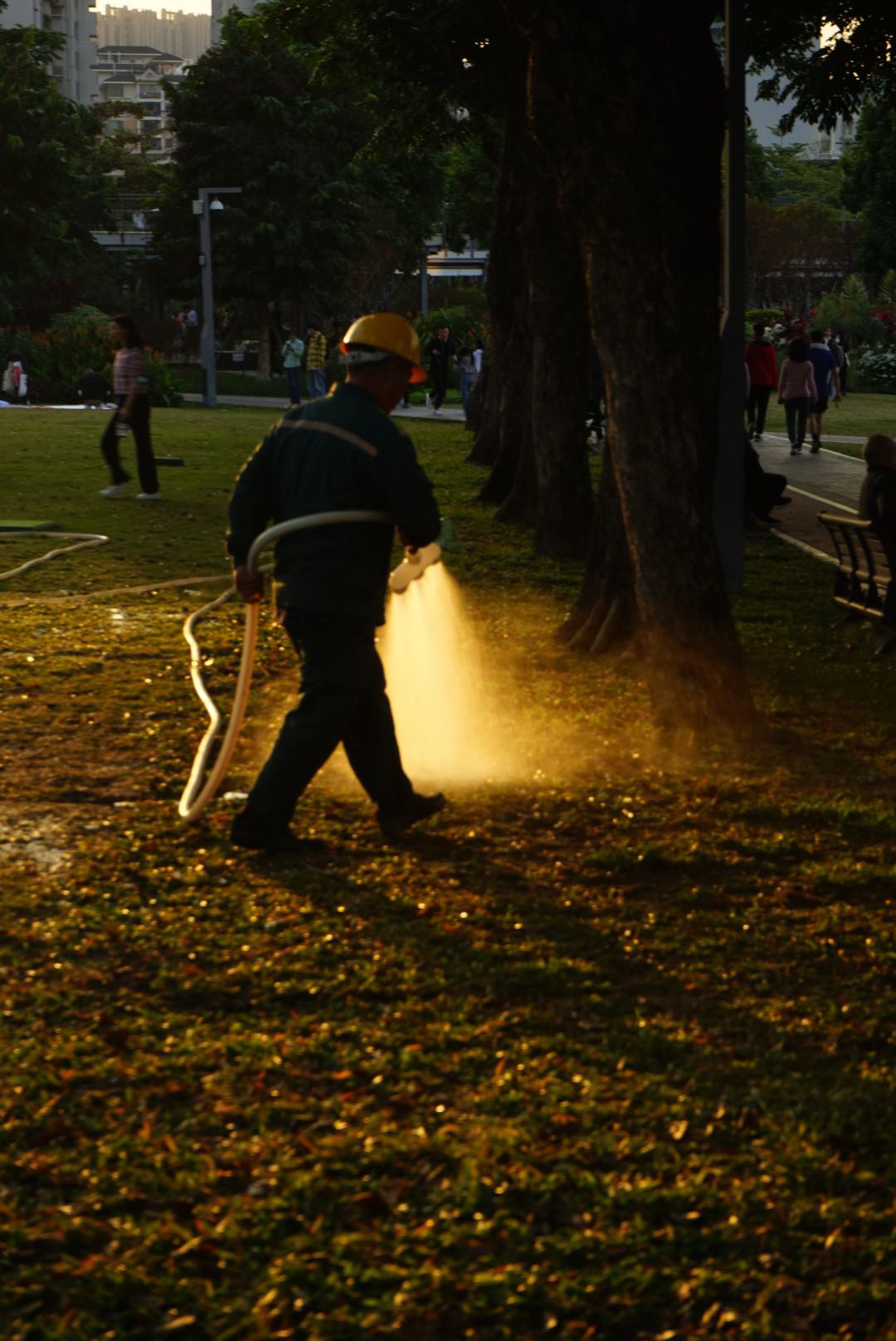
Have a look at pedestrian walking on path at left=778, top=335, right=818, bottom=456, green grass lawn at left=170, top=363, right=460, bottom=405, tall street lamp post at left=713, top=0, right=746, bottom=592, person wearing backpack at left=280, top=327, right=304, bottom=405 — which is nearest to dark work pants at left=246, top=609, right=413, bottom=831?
tall street lamp post at left=713, top=0, right=746, bottom=592

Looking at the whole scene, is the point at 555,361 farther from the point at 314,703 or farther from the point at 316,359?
the point at 316,359

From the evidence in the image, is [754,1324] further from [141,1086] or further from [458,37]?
[458,37]

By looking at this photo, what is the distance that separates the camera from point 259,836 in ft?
23.3

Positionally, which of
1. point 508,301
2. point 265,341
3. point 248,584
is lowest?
point 248,584

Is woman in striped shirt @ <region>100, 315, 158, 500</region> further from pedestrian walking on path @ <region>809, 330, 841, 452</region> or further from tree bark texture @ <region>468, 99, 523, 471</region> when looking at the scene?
pedestrian walking on path @ <region>809, 330, 841, 452</region>

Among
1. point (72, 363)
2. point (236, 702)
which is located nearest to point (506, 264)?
point (236, 702)

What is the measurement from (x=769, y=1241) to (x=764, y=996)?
1615mm

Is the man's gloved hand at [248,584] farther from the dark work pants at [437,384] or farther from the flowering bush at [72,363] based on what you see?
the flowering bush at [72,363]

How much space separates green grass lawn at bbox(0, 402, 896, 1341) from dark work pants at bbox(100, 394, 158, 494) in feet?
36.0

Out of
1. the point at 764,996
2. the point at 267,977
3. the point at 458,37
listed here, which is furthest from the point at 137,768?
the point at 458,37

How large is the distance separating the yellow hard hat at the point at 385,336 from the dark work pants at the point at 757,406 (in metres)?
23.3

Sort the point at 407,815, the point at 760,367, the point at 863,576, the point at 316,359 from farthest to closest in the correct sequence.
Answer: the point at 316,359, the point at 760,367, the point at 863,576, the point at 407,815

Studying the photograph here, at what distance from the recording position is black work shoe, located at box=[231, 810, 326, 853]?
23.3 ft

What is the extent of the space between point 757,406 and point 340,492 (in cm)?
2588
